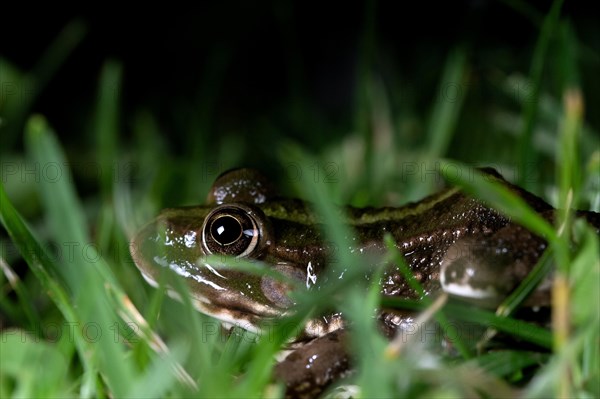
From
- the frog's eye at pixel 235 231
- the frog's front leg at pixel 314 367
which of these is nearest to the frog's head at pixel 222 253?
the frog's eye at pixel 235 231

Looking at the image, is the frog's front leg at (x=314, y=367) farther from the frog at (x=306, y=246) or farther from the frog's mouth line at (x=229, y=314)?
the frog's mouth line at (x=229, y=314)

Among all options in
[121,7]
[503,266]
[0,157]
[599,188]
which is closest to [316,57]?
[121,7]

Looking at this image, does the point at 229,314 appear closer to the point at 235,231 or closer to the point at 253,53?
the point at 235,231

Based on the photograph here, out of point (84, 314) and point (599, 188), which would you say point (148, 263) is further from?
point (599, 188)

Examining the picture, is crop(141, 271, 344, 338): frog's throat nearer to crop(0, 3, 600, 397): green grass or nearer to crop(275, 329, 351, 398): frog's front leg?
crop(0, 3, 600, 397): green grass

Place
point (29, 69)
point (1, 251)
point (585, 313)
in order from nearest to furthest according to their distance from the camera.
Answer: point (585, 313), point (1, 251), point (29, 69)

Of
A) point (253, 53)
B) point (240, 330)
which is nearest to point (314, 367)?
A: point (240, 330)
